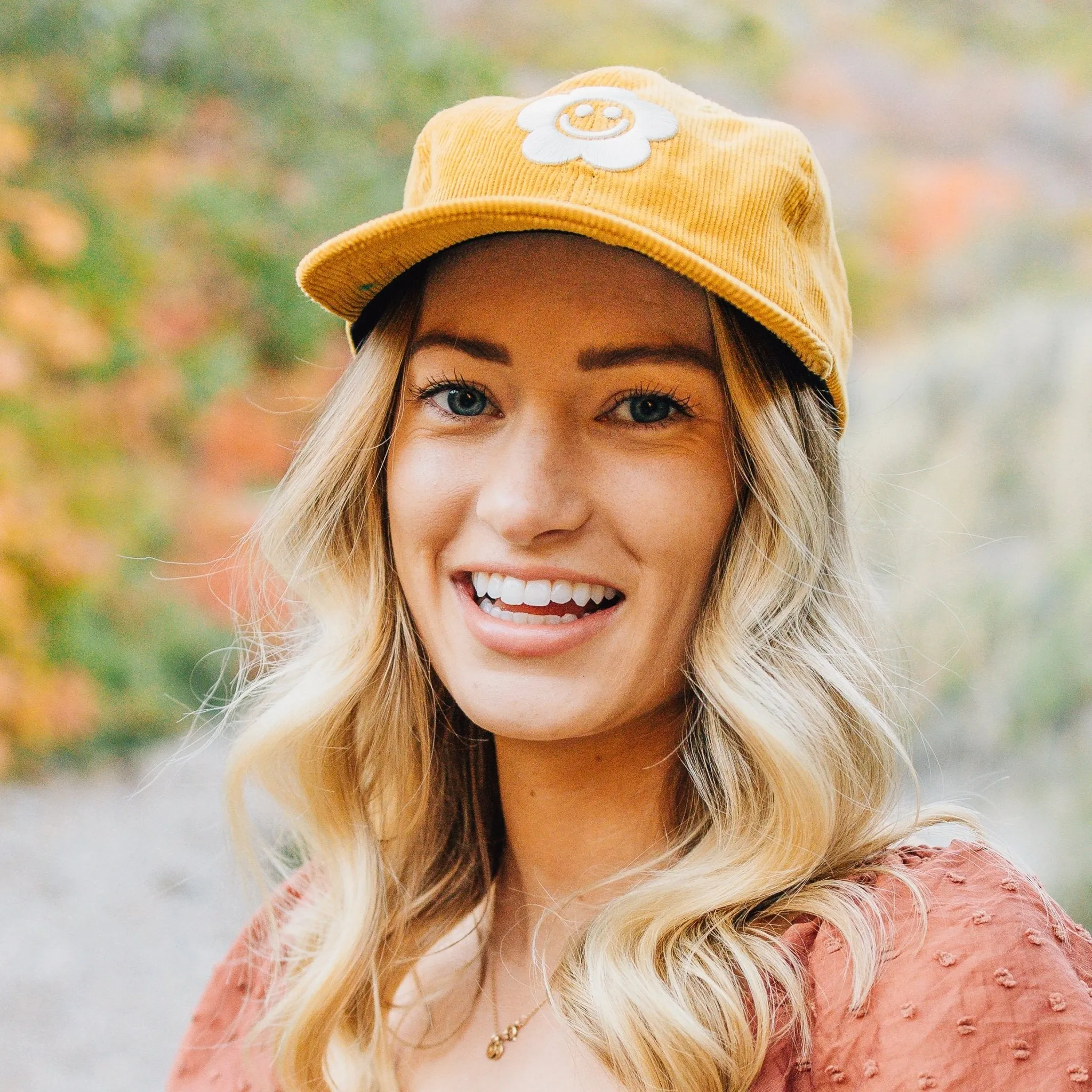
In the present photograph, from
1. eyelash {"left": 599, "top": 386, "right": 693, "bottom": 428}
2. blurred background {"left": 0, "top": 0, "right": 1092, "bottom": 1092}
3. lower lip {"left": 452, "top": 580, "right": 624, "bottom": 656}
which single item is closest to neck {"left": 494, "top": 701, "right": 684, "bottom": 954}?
lower lip {"left": 452, "top": 580, "right": 624, "bottom": 656}

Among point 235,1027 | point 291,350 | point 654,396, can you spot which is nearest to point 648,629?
point 654,396

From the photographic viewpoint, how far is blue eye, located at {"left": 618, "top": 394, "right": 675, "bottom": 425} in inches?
40.0

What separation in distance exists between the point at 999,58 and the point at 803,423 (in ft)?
5.80

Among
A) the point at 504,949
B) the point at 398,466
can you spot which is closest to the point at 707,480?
the point at 398,466

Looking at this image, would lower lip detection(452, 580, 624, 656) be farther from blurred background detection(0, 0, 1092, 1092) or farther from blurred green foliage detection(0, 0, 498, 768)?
blurred green foliage detection(0, 0, 498, 768)

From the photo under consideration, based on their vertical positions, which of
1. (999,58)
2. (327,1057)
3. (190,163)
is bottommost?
(327,1057)

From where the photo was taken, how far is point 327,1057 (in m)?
1.20

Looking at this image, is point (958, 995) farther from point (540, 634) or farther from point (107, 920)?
point (107, 920)

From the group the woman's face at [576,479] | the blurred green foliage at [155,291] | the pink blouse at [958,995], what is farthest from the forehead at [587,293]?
the blurred green foliage at [155,291]

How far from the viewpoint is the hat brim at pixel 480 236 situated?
917 mm

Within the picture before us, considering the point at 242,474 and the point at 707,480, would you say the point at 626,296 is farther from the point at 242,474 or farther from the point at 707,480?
the point at 242,474

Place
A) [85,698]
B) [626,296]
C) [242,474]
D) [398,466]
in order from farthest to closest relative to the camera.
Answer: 1. [242,474]
2. [85,698]
3. [398,466]
4. [626,296]

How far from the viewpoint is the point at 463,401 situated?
1.07 metres

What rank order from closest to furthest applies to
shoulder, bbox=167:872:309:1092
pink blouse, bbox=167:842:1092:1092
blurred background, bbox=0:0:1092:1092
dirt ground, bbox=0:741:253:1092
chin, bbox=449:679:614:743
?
pink blouse, bbox=167:842:1092:1092 → chin, bbox=449:679:614:743 → shoulder, bbox=167:872:309:1092 → dirt ground, bbox=0:741:253:1092 → blurred background, bbox=0:0:1092:1092
